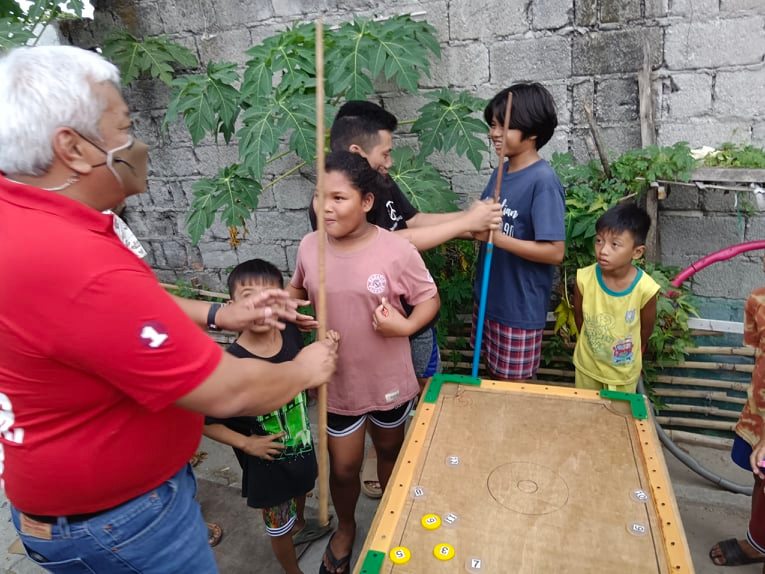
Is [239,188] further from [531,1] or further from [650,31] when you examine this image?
[650,31]

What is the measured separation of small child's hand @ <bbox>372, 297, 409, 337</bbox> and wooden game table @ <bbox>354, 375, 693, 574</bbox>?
0.29 metres

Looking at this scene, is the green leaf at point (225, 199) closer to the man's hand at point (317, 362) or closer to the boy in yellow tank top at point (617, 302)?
the man's hand at point (317, 362)

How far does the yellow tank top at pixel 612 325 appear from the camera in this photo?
2205 millimetres

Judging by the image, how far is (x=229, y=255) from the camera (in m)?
4.38

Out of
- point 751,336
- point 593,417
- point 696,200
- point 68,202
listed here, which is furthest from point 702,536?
point 68,202

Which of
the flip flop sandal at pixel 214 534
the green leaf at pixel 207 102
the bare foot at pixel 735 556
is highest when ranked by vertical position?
the green leaf at pixel 207 102

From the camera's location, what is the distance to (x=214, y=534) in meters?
2.54

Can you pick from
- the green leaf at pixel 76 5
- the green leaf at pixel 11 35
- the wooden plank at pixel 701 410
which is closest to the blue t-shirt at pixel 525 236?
the wooden plank at pixel 701 410

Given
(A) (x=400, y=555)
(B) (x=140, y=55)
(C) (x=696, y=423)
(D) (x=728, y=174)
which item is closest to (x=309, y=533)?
(A) (x=400, y=555)

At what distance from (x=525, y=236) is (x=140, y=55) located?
306cm

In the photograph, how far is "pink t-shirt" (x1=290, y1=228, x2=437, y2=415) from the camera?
5.96 ft

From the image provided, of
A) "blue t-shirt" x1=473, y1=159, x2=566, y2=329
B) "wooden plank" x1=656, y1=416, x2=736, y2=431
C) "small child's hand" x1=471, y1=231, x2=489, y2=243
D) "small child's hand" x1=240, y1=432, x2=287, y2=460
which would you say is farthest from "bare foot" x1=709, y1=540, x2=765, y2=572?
"small child's hand" x1=240, y1=432, x2=287, y2=460

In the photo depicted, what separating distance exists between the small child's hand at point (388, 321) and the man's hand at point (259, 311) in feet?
0.95

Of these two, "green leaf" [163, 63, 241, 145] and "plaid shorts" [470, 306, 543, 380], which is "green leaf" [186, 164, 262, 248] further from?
"plaid shorts" [470, 306, 543, 380]
